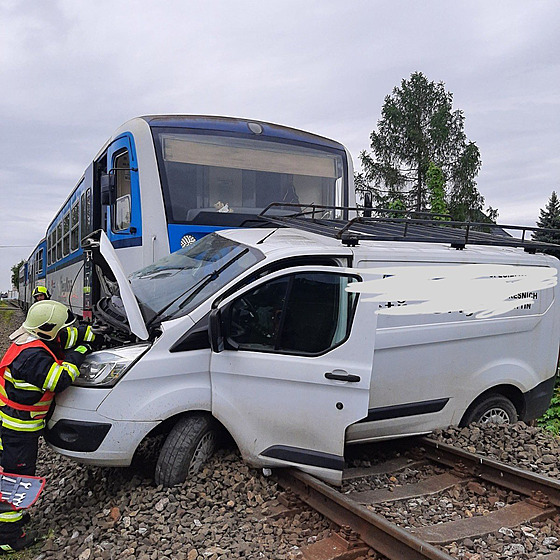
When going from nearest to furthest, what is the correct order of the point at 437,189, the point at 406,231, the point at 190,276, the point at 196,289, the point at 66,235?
the point at 196,289, the point at 190,276, the point at 406,231, the point at 66,235, the point at 437,189

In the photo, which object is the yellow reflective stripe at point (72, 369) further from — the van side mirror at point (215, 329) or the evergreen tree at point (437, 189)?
the evergreen tree at point (437, 189)

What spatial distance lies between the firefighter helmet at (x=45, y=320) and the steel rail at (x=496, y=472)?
11.0 feet

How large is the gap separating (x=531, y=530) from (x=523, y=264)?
2.74 metres

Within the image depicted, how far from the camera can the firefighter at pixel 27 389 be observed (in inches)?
174

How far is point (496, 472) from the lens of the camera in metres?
5.06

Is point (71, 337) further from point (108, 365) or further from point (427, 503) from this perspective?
point (427, 503)

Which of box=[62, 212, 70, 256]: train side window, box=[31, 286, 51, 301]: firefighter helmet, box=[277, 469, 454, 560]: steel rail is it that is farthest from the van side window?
box=[62, 212, 70, 256]: train side window

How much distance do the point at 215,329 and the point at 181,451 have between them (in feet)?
3.13

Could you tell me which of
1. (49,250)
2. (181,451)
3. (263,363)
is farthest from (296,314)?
(49,250)

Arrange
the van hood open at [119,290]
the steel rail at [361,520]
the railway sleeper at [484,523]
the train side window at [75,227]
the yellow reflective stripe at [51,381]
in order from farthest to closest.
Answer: the train side window at [75,227] → the van hood open at [119,290] → the yellow reflective stripe at [51,381] → the railway sleeper at [484,523] → the steel rail at [361,520]

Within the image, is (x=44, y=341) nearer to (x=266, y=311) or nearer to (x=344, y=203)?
(x=266, y=311)

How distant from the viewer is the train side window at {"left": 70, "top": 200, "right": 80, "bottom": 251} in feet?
38.8

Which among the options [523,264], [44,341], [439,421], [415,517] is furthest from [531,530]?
[44,341]

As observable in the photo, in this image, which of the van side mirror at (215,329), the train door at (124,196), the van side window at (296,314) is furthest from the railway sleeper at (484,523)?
the train door at (124,196)
